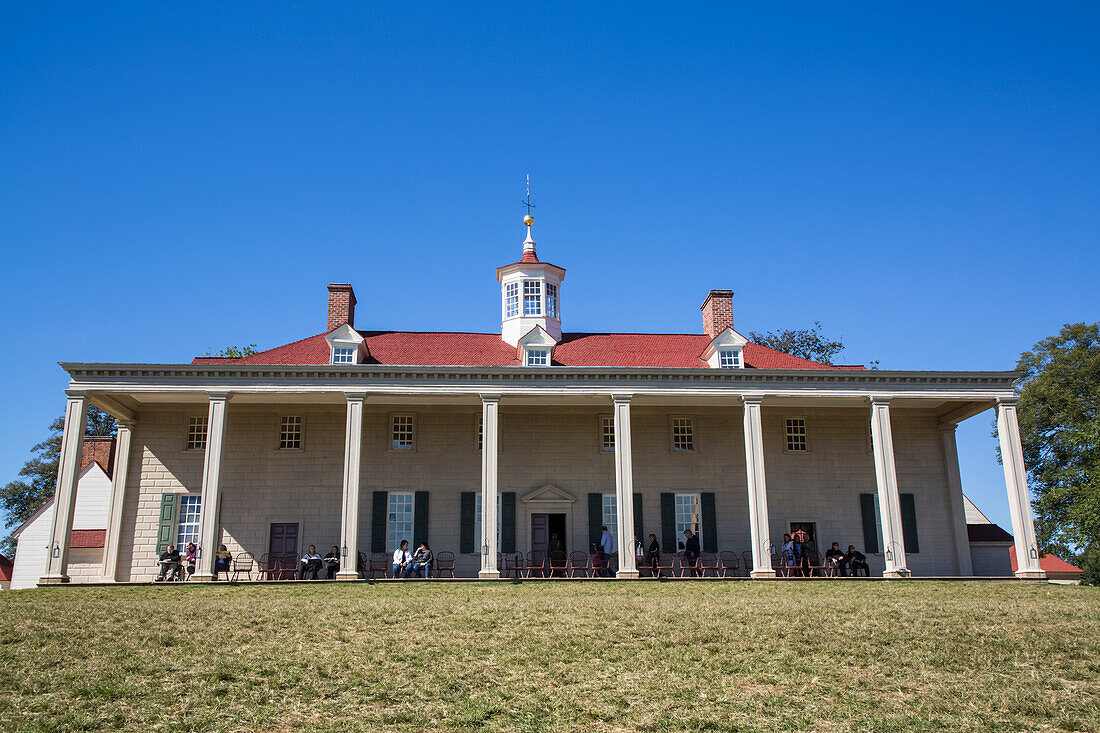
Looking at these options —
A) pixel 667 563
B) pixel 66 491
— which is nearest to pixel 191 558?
pixel 66 491

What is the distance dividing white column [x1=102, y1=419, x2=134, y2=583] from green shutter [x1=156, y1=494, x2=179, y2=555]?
45.8 inches

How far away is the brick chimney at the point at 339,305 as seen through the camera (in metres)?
30.5

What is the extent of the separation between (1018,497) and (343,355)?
68.4 feet

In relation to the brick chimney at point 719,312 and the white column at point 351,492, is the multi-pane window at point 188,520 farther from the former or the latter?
the brick chimney at point 719,312

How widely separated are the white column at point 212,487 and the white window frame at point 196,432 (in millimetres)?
3292

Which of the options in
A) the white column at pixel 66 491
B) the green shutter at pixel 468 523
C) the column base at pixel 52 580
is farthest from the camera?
the green shutter at pixel 468 523

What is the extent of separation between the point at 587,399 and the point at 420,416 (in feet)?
18.4

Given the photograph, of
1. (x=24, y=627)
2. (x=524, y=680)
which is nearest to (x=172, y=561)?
(x=24, y=627)

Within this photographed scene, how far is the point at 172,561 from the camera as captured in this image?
82.6 ft

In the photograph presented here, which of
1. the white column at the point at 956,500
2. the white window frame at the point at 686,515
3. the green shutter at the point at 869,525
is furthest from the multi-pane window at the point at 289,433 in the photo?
the white column at the point at 956,500

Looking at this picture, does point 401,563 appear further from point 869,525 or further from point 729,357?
point 869,525

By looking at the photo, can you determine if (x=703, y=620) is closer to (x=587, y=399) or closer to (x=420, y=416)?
(x=587, y=399)

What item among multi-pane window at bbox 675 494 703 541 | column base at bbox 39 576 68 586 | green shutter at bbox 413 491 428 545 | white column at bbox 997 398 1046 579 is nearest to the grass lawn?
column base at bbox 39 576 68 586

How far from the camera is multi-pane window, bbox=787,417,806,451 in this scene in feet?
95.2
